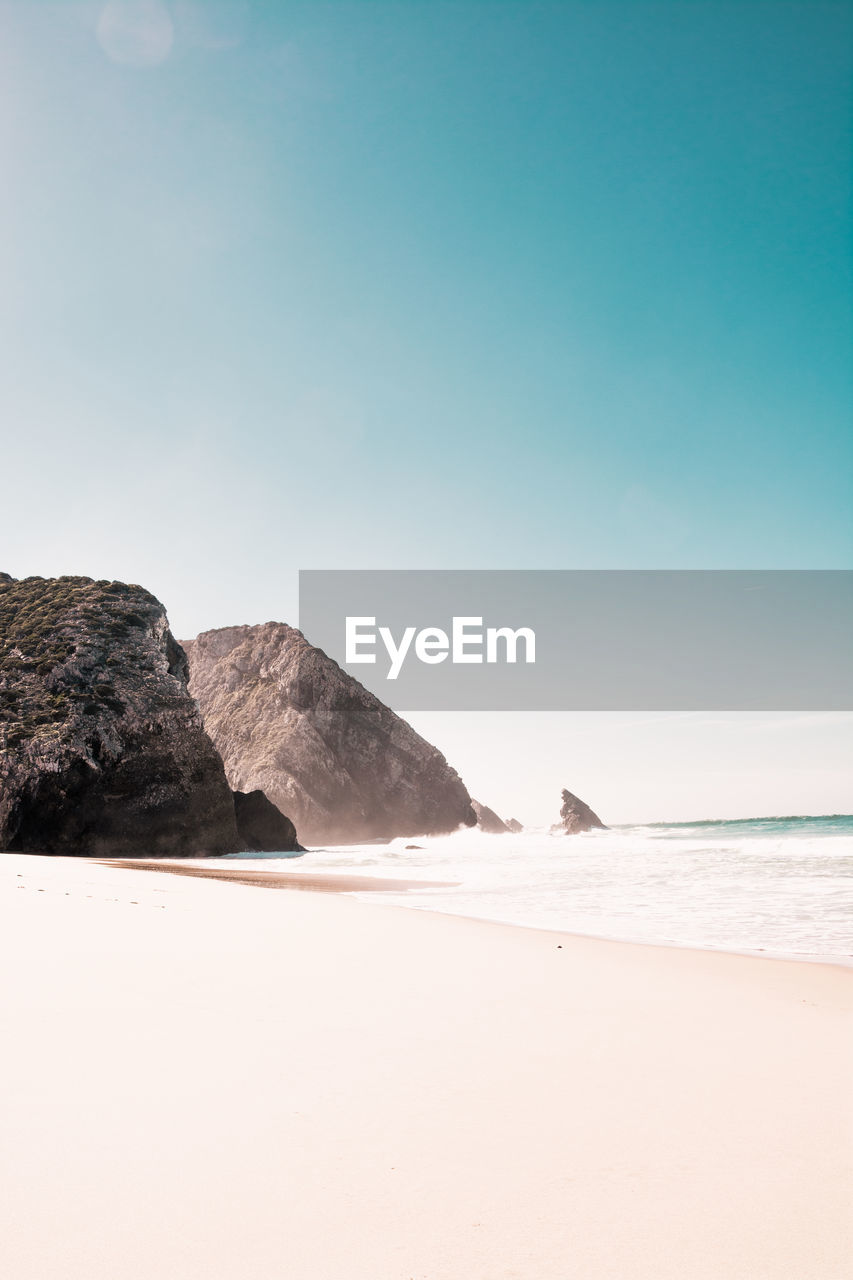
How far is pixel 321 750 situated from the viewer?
74812 millimetres

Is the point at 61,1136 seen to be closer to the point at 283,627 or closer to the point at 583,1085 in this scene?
the point at 583,1085

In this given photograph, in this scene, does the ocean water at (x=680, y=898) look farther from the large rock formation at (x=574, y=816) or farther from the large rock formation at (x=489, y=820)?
the large rock formation at (x=489, y=820)

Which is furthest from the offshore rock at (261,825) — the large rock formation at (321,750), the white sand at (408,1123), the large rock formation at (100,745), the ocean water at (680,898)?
the white sand at (408,1123)

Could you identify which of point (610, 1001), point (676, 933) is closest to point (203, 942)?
point (610, 1001)

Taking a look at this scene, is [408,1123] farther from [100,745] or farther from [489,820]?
[489,820]

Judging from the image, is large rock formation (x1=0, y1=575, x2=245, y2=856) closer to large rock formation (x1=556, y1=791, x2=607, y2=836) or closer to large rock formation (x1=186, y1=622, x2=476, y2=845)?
large rock formation (x1=186, y1=622, x2=476, y2=845)

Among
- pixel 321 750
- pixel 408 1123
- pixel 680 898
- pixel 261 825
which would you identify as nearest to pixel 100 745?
pixel 261 825

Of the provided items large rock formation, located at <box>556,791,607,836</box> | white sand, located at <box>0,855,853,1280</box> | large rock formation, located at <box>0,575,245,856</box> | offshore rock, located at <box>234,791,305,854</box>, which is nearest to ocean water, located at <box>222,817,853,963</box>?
white sand, located at <box>0,855,853,1280</box>

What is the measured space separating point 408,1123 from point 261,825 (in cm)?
4065

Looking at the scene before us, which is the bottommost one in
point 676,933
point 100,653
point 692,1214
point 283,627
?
point 676,933

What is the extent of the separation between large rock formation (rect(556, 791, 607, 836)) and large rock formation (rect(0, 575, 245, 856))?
5713 centimetres

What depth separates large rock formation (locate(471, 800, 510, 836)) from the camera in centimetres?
10006

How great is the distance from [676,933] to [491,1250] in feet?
24.9

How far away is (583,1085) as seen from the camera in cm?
319
